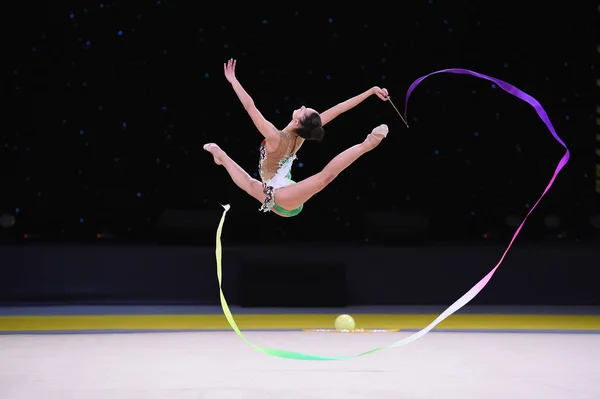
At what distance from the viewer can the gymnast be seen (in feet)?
23.3

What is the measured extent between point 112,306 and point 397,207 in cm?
399

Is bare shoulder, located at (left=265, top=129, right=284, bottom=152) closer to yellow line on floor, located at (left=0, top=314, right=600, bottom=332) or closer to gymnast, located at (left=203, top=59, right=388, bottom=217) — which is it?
gymnast, located at (left=203, top=59, right=388, bottom=217)

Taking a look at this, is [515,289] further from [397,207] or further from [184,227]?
[184,227]

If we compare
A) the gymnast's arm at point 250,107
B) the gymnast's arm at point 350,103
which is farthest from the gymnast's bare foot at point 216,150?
the gymnast's arm at point 350,103

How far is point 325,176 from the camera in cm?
707

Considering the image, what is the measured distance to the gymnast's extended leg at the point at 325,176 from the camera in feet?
22.1

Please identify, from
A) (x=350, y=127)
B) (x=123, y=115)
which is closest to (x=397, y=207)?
(x=350, y=127)

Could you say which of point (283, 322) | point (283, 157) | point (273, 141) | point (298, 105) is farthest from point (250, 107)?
point (298, 105)

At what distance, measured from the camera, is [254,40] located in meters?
13.3

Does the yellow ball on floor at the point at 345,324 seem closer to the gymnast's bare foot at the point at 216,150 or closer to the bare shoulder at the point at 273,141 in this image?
the bare shoulder at the point at 273,141

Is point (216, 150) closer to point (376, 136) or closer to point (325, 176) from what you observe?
point (325, 176)

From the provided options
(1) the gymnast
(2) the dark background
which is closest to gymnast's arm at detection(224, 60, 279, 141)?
(1) the gymnast

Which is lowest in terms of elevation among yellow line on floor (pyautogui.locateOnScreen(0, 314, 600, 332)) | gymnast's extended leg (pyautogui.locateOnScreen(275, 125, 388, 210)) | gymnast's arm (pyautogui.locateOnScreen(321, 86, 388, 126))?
yellow line on floor (pyautogui.locateOnScreen(0, 314, 600, 332))

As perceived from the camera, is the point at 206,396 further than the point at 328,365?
No
